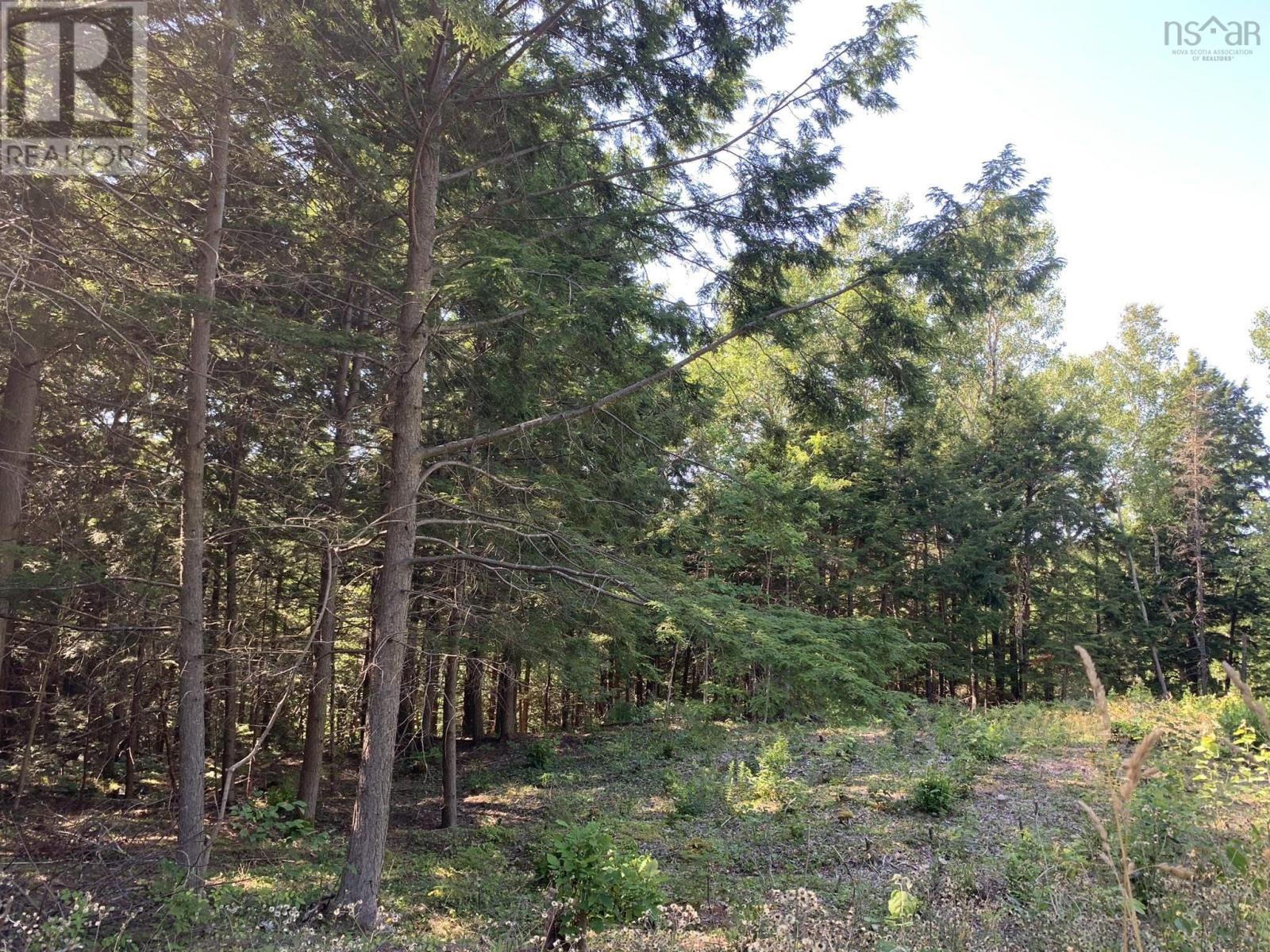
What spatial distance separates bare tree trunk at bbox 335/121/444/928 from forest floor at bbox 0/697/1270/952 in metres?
0.45

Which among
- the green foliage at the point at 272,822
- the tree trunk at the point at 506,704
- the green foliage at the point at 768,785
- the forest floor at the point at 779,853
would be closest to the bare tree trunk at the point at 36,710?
the forest floor at the point at 779,853

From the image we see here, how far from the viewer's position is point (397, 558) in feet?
20.1

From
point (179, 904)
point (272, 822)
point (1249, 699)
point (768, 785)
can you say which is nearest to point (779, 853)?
point (768, 785)

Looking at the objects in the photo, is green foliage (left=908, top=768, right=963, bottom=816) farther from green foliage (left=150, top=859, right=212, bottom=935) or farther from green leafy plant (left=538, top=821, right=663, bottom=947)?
green foliage (left=150, top=859, right=212, bottom=935)

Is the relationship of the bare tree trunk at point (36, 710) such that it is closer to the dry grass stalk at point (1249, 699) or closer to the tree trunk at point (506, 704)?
the tree trunk at point (506, 704)

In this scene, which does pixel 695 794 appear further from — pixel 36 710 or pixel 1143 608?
pixel 1143 608

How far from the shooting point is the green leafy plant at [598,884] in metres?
4.79

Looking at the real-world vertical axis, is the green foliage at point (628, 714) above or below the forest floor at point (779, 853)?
below

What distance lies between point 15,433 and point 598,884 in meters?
7.59

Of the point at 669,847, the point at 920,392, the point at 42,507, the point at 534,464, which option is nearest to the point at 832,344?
the point at 920,392

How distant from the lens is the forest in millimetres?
4742

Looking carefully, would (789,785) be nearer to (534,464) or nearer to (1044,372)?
(534,464)

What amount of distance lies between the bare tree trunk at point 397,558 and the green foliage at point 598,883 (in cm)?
150

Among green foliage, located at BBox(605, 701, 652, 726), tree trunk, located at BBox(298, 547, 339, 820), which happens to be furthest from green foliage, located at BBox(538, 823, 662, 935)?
green foliage, located at BBox(605, 701, 652, 726)
